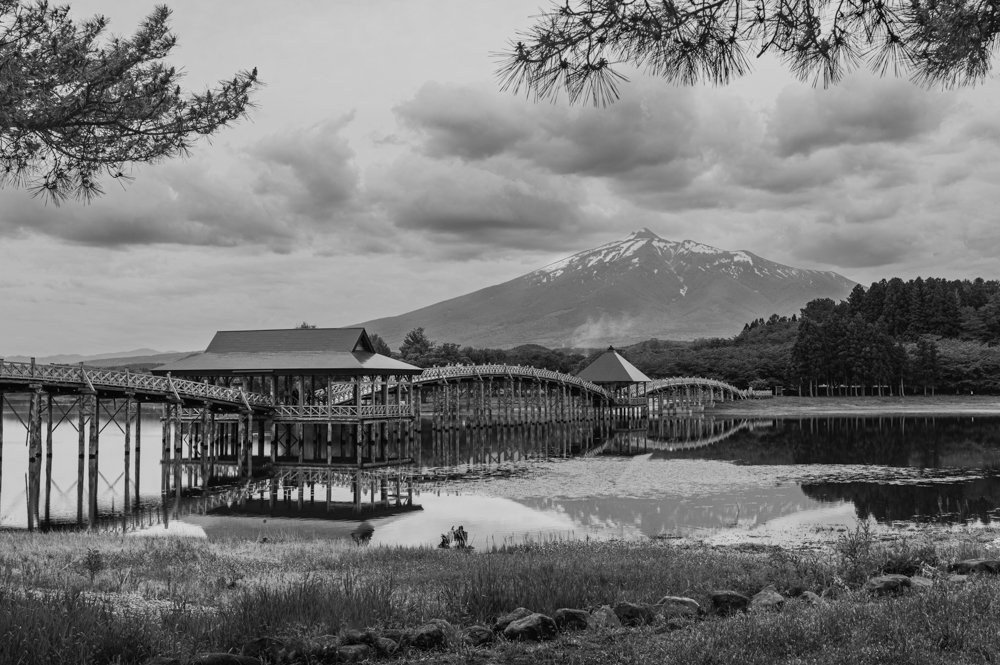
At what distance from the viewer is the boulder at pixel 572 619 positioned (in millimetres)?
8203

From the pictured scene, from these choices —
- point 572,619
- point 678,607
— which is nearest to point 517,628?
point 572,619

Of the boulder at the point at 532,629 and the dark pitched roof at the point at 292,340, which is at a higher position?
the dark pitched roof at the point at 292,340

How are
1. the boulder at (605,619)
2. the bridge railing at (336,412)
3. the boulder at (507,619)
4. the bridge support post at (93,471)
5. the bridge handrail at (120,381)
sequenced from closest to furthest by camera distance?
1. the boulder at (605,619)
2. the boulder at (507,619)
3. the bridge support post at (93,471)
4. the bridge handrail at (120,381)
5. the bridge railing at (336,412)

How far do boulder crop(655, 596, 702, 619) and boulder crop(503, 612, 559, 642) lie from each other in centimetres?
121

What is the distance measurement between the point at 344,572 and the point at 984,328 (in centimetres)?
13218

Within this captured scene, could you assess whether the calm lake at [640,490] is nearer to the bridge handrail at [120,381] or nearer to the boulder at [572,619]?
the bridge handrail at [120,381]

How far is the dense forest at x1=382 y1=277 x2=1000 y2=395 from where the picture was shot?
9381cm

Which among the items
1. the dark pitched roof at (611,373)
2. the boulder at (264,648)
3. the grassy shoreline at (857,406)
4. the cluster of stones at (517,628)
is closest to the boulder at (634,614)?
the cluster of stones at (517,628)

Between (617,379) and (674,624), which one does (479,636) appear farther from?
(617,379)

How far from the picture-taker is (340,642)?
7.59 metres

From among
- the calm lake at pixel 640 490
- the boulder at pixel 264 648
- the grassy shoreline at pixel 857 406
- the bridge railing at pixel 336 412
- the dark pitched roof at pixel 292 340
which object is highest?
the dark pitched roof at pixel 292 340

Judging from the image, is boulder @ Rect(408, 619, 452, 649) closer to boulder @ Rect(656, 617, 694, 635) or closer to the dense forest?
boulder @ Rect(656, 617, 694, 635)

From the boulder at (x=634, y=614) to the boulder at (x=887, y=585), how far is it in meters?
2.88

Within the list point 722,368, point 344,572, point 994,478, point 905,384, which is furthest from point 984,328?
point 344,572
